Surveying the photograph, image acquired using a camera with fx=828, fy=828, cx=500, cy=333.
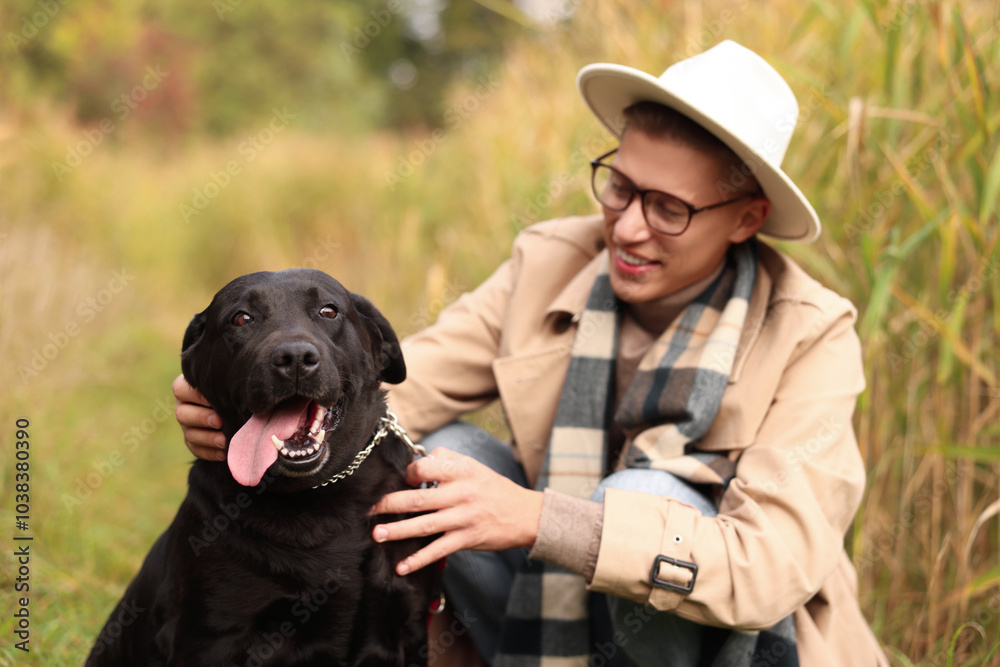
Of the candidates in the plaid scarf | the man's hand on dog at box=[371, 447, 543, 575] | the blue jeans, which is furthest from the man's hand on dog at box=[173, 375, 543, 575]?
the plaid scarf

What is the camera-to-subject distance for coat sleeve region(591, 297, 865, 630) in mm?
1907

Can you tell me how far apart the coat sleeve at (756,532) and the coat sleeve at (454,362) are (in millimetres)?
809

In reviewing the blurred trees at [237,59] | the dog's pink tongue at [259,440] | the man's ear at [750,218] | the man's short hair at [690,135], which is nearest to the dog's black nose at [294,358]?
the dog's pink tongue at [259,440]

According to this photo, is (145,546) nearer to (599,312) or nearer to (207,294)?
(599,312)

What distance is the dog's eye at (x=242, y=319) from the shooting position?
1731mm

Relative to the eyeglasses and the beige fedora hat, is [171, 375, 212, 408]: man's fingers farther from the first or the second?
the beige fedora hat

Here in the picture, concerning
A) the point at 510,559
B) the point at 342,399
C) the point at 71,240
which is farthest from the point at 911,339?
the point at 71,240

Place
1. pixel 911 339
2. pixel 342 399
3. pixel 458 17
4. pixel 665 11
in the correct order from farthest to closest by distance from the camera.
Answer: pixel 458 17 → pixel 665 11 → pixel 911 339 → pixel 342 399

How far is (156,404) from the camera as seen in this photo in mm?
5316

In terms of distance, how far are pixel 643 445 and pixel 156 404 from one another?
4.02m

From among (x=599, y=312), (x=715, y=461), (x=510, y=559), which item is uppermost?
(x=599, y=312)

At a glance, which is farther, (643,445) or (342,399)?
(643,445)

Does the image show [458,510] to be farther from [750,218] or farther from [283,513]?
[750,218]

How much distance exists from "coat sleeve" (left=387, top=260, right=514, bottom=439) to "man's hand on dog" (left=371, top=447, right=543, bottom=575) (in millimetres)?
636
